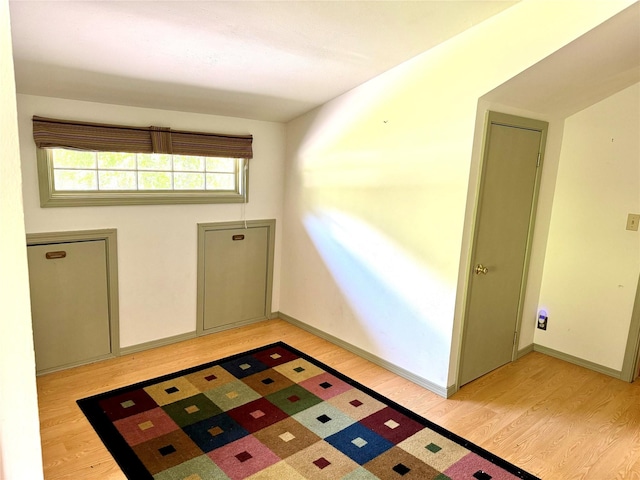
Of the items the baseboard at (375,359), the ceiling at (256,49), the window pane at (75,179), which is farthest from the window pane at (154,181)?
the baseboard at (375,359)

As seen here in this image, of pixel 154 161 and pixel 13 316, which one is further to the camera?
pixel 154 161

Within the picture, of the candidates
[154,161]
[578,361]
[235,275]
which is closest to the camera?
[154,161]

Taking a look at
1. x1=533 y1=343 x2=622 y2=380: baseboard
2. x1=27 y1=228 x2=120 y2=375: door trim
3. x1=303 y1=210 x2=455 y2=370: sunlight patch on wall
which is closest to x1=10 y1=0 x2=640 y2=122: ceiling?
x1=27 y1=228 x2=120 y2=375: door trim

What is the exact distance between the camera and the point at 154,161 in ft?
11.2

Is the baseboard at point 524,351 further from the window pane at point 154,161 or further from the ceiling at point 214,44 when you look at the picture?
the window pane at point 154,161

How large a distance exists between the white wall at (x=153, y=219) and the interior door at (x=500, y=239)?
196 centimetres

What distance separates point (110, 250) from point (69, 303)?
0.46m

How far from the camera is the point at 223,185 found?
3834 millimetres

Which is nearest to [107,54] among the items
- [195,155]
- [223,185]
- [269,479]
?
[195,155]

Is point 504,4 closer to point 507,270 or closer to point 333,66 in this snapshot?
point 333,66

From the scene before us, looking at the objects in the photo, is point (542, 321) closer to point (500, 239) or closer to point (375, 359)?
point (500, 239)

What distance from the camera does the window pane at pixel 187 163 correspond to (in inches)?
139

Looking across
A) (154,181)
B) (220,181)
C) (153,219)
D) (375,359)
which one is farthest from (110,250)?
(375,359)

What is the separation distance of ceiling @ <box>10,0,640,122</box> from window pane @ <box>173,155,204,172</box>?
0.45m
